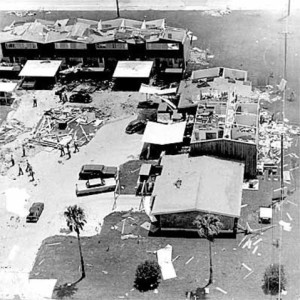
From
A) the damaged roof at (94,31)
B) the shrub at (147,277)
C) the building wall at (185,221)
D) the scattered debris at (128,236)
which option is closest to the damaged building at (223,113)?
the building wall at (185,221)

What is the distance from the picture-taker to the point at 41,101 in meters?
92.0

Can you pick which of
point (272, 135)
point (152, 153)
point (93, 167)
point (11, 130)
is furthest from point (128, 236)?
point (11, 130)

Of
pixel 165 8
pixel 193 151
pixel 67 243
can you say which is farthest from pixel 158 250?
pixel 165 8

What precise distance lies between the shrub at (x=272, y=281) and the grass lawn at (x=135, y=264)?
596 millimetres

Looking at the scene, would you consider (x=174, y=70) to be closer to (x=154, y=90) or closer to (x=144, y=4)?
(x=154, y=90)

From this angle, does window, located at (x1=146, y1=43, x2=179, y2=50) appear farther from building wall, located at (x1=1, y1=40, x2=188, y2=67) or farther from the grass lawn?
the grass lawn

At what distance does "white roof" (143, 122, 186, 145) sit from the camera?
78.6 metres

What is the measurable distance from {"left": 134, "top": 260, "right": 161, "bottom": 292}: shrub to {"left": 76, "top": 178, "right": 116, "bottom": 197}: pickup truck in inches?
534

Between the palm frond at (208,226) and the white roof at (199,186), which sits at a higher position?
the palm frond at (208,226)

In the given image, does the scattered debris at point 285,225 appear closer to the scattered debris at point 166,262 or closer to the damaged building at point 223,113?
the damaged building at point 223,113

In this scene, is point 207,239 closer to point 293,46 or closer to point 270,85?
point 270,85

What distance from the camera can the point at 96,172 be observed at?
249ft

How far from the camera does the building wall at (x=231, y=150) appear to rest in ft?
240

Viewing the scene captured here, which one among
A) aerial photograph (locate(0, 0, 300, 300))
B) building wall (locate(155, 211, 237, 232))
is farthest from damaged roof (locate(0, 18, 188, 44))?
building wall (locate(155, 211, 237, 232))
